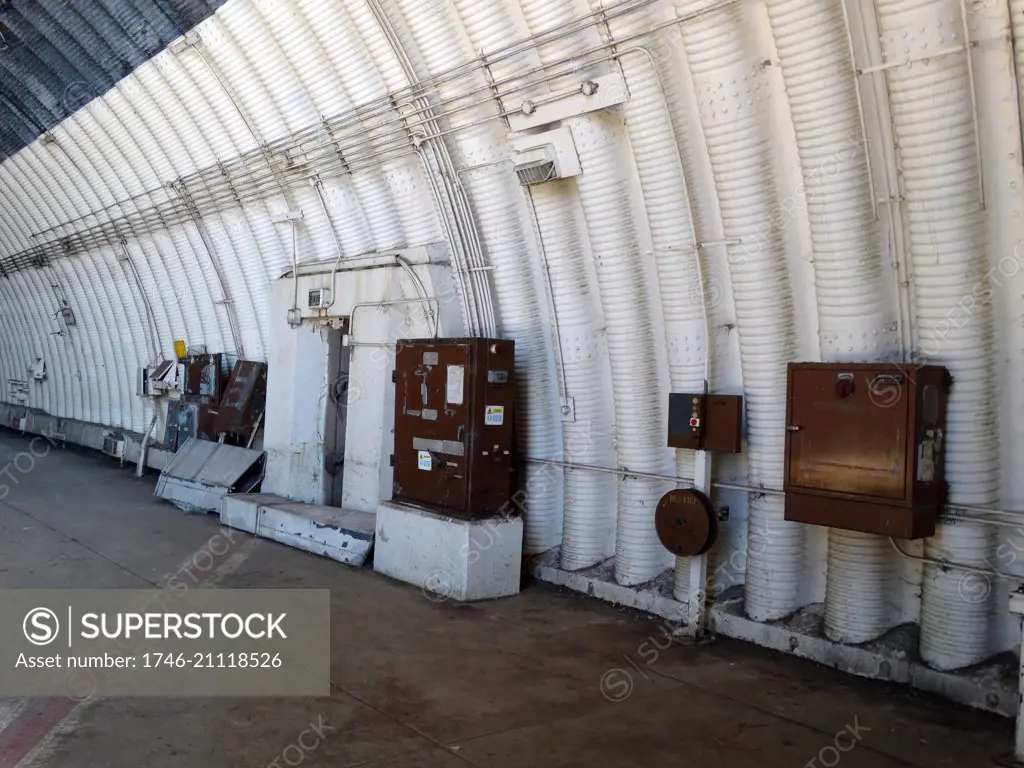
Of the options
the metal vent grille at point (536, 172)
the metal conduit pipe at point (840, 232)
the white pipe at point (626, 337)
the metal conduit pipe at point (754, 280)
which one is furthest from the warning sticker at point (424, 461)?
the metal conduit pipe at point (840, 232)

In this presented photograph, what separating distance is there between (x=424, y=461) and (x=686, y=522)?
8.16 ft

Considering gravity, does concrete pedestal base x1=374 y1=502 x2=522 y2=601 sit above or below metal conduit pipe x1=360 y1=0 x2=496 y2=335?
below

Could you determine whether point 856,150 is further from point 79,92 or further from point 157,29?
point 79,92

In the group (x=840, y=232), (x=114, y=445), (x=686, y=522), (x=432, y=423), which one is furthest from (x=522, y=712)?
(x=114, y=445)

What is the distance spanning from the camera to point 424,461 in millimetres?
8148

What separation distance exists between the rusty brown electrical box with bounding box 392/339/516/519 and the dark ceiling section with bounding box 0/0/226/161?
15.6 ft

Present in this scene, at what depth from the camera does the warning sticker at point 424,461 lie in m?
8.09

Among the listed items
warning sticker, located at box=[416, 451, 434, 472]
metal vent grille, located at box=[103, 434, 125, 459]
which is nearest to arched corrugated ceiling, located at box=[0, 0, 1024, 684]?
warning sticker, located at box=[416, 451, 434, 472]

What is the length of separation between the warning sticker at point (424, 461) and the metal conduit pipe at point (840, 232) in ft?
11.2

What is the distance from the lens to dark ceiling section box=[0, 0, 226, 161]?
34.3 ft

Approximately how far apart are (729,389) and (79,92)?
32.9 ft

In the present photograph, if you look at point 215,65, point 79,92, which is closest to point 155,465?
point 79,92

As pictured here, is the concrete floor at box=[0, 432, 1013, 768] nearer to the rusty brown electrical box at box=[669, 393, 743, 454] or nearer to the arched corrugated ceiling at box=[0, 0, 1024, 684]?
the arched corrugated ceiling at box=[0, 0, 1024, 684]

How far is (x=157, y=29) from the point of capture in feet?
34.6
